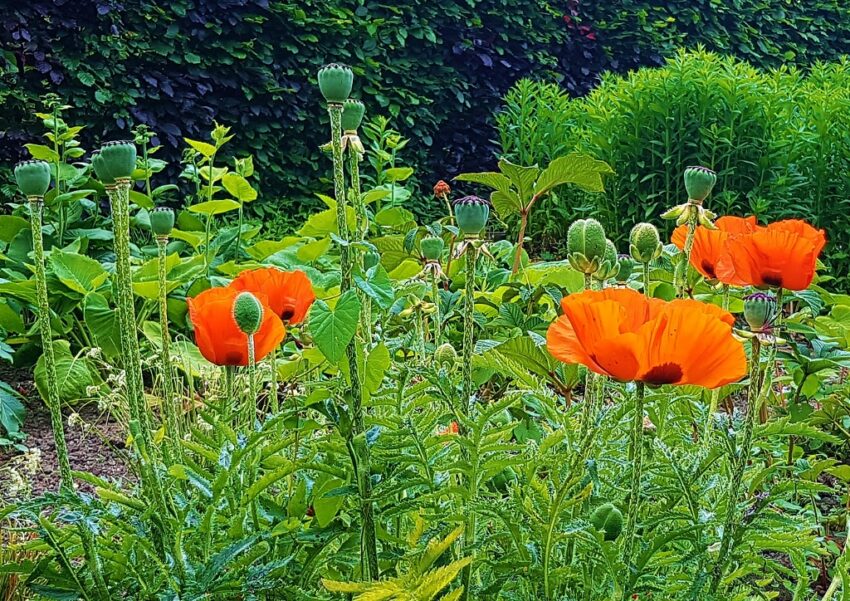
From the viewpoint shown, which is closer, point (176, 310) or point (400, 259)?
point (400, 259)

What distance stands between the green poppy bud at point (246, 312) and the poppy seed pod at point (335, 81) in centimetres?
22

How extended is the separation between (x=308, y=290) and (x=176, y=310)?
1.74 m

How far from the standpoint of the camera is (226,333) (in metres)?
1.01

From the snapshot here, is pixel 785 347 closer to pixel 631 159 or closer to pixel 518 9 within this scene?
pixel 631 159

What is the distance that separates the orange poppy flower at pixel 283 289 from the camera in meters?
1.10

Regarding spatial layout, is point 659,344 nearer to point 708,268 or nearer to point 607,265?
point 607,265

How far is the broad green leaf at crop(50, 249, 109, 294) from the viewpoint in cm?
258

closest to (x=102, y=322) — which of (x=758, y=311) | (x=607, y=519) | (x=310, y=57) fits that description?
(x=607, y=519)

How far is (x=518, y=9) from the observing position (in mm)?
6414

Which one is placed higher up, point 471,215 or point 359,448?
point 471,215

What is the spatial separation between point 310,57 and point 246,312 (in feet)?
15.2

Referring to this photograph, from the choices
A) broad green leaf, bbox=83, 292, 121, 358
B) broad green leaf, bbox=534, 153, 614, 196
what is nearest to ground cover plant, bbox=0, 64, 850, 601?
broad green leaf, bbox=534, 153, 614, 196

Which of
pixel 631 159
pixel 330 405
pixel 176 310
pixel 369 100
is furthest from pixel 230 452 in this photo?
pixel 369 100

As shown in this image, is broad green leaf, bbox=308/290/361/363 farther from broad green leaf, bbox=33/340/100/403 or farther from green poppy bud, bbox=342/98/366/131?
broad green leaf, bbox=33/340/100/403
